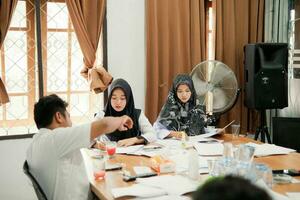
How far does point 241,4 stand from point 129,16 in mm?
1398

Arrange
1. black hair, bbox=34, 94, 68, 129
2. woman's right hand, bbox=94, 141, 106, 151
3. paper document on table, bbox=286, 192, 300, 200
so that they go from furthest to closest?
woman's right hand, bbox=94, 141, 106, 151 < black hair, bbox=34, 94, 68, 129 < paper document on table, bbox=286, 192, 300, 200

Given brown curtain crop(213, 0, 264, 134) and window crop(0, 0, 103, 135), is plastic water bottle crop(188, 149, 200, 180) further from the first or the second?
brown curtain crop(213, 0, 264, 134)

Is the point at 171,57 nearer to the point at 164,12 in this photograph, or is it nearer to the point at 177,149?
the point at 164,12

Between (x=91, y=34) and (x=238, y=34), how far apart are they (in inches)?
70.1

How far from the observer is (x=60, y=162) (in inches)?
71.5

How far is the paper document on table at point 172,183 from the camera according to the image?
1639 millimetres

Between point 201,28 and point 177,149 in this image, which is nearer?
point 177,149

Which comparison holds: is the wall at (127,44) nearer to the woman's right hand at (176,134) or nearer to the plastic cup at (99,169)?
the woman's right hand at (176,134)

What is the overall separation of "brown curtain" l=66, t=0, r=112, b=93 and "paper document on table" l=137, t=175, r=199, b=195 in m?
2.04

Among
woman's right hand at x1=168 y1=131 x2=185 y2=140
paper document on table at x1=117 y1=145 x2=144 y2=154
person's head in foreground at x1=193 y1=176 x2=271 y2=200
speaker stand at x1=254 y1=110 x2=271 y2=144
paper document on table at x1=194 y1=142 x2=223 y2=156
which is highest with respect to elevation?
person's head in foreground at x1=193 y1=176 x2=271 y2=200

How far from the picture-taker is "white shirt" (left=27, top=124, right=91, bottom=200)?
1.77 meters

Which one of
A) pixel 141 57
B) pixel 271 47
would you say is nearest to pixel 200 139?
pixel 141 57

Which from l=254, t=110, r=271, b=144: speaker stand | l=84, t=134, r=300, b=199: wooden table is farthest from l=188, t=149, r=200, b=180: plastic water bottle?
l=254, t=110, r=271, b=144: speaker stand

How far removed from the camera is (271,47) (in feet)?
13.2
